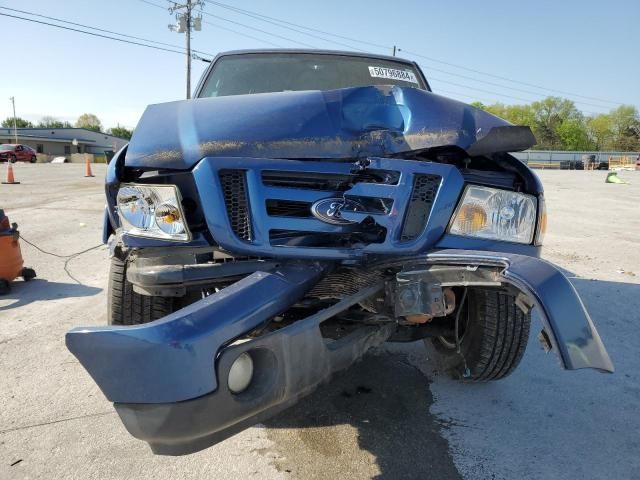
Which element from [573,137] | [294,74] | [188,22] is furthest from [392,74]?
[573,137]

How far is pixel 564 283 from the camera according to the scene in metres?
1.58

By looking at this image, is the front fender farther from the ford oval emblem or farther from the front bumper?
the ford oval emblem

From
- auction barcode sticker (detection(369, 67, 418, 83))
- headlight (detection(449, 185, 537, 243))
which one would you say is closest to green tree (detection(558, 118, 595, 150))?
auction barcode sticker (detection(369, 67, 418, 83))

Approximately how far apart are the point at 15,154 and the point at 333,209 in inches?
1715

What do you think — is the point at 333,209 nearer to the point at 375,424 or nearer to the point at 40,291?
the point at 375,424

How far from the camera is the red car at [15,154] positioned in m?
36.7

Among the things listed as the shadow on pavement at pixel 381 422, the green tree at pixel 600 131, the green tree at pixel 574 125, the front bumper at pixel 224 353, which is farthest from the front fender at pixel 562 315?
the green tree at pixel 600 131

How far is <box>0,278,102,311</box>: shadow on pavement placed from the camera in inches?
176

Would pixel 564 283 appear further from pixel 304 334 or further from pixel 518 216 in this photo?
A: pixel 304 334

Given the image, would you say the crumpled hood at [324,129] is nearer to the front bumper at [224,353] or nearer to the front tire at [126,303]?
the front bumper at [224,353]

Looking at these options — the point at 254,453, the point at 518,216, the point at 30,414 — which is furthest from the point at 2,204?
the point at 518,216

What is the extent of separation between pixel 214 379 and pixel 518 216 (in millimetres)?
1423

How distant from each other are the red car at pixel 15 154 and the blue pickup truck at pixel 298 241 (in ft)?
135

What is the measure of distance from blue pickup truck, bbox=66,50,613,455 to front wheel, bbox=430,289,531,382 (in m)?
0.55
